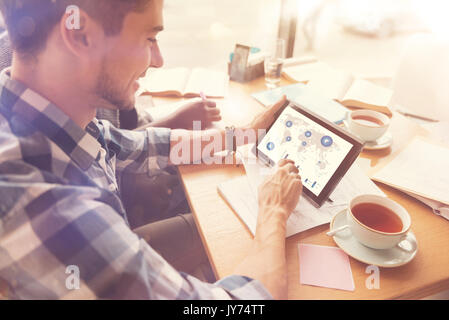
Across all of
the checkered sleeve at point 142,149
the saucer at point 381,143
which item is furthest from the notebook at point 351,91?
the checkered sleeve at point 142,149

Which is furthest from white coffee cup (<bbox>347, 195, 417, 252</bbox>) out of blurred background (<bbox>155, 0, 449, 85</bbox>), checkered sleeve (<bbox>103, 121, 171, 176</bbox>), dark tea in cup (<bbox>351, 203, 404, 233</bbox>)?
blurred background (<bbox>155, 0, 449, 85</bbox>)

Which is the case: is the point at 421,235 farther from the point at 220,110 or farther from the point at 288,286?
the point at 220,110

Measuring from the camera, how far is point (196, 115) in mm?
1151

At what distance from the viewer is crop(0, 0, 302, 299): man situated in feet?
1.67

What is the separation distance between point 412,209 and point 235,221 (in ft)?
1.44

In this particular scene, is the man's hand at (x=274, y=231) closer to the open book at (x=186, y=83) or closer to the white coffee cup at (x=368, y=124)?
the white coffee cup at (x=368, y=124)

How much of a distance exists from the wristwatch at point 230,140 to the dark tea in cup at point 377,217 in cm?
42

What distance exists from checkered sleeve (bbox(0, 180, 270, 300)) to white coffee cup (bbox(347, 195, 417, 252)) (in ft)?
1.37

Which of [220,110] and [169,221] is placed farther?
[220,110]

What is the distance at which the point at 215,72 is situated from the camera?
1503 millimetres

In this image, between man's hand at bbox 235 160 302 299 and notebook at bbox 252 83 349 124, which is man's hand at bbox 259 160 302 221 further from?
notebook at bbox 252 83 349 124
